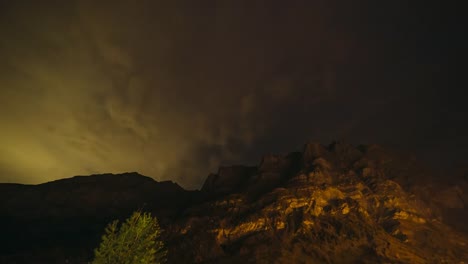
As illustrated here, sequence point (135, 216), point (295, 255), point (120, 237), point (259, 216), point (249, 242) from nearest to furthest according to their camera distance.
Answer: point (120, 237) → point (135, 216) → point (295, 255) → point (249, 242) → point (259, 216)

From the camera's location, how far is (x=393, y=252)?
175 metres

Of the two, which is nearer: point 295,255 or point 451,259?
point 295,255

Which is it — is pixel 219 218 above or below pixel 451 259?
above

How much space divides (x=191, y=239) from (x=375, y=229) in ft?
345

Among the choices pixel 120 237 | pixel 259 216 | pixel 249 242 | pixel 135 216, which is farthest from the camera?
pixel 259 216

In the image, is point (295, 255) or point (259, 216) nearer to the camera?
point (295, 255)

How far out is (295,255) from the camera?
16712 centimetres

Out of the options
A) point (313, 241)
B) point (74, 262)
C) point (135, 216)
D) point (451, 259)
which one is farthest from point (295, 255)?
point (135, 216)

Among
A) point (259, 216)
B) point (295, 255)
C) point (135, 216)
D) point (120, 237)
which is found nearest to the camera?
point (120, 237)

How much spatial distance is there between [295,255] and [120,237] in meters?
140

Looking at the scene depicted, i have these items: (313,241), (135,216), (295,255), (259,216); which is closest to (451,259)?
(313,241)

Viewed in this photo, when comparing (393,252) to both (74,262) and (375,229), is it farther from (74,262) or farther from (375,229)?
(74,262)

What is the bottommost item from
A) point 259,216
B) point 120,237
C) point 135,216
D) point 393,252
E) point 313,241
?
point 120,237

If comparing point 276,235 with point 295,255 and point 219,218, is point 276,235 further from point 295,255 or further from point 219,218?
point 219,218
